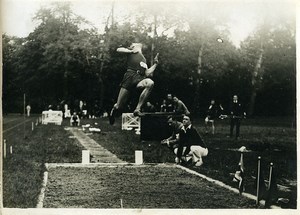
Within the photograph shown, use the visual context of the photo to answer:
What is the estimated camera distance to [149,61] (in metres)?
6.29

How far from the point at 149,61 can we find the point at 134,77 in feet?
0.80

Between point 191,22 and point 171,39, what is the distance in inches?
12.1

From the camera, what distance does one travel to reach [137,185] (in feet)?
19.9

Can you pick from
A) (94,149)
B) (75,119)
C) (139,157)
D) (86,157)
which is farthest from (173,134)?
(75,119)

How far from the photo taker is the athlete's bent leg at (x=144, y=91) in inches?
247

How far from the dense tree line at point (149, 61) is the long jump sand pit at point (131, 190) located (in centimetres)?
75

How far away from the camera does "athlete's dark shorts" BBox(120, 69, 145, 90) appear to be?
626cm

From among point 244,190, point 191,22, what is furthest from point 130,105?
point 244,190

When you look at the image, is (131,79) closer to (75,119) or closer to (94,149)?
(75,119)

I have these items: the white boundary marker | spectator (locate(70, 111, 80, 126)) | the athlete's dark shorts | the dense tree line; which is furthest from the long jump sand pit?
the athlete's dark shorts

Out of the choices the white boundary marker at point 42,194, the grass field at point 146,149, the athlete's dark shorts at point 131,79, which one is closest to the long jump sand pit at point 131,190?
the white boundary marker at point 42,194

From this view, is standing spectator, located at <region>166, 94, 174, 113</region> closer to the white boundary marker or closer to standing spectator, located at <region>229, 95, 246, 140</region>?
standing spectator, located at <region>229, 95, 246, 140</region>

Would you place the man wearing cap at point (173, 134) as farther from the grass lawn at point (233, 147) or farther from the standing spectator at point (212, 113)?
the standing spectator at point (212, 113)

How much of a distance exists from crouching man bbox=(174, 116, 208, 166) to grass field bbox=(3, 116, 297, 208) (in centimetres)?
7
